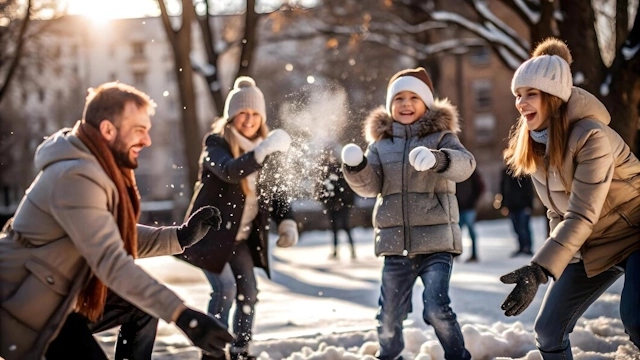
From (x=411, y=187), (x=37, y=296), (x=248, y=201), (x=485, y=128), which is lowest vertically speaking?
(x=485, y=128)

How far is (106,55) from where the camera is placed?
197 ft

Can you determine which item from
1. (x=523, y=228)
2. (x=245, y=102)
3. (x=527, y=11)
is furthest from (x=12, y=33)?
(x=245, y=102)

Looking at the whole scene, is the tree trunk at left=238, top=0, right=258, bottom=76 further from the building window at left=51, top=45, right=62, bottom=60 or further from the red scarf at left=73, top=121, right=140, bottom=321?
the red scarf at left=73, top=121, right=140, bottom=321

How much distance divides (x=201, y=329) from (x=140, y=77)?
65439 millimetres

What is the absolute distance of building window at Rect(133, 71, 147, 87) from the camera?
220 ft

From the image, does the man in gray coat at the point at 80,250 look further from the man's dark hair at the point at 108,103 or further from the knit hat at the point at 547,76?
the knit hat at the point at 547,76

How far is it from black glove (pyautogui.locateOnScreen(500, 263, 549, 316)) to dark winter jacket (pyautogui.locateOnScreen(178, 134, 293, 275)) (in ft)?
7.34

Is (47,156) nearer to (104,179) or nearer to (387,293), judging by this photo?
(104,179)

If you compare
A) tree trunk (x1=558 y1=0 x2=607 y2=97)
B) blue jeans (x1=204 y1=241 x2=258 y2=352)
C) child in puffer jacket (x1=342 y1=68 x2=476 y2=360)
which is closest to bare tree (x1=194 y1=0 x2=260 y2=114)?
tree trunk (x1=558 y1=0 x2=607 y2=97)

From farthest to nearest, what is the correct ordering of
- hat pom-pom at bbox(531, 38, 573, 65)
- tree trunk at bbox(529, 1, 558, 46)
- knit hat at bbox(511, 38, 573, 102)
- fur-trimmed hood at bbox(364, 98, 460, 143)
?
tree trunk at bbox(529, 1, 558, 46) → fur-trimmed hood at bbox(364, 98, 460, 143) → hat pom-pom at bbox(531, 38, 573, 65) → knit hat at bbox(511, 38, 573, 102)

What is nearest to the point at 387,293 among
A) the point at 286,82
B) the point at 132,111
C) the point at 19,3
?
the point at 132,111

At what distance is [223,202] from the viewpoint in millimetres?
6312

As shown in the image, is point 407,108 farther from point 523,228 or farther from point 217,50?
point 217,50

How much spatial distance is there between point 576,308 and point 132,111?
7.73 feet
